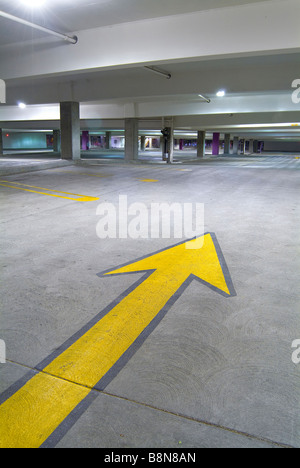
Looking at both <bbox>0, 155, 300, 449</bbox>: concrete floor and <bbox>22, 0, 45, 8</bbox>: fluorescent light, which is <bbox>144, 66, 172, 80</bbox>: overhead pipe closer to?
<bbox>22, 0, 45, 8</bbox>: fluorescent light

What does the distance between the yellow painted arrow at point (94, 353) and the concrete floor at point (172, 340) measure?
0.04 m

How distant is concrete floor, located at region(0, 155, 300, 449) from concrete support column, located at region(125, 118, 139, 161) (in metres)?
19.9

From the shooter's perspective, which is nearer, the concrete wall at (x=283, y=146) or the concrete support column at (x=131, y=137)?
the concrete support column at (x=131, y=137)

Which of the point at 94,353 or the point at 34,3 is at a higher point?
the point at 34,3

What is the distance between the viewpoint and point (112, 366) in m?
2.24

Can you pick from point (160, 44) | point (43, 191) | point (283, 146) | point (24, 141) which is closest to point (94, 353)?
point (43, 191)

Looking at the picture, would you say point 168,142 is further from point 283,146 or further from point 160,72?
point 283,146

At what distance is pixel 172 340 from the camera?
99.3 inches

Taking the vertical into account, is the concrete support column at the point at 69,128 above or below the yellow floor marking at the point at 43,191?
above

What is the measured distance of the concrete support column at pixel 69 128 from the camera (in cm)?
1925

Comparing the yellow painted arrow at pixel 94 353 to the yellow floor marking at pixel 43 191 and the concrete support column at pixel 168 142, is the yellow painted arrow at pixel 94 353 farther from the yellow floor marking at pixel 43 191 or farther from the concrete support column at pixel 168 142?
the concrete support column at pixel 168 142

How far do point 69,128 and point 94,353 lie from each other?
18690mm

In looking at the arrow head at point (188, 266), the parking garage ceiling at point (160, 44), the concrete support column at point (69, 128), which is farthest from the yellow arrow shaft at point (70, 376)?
the concrete support column at point (69, 128)
